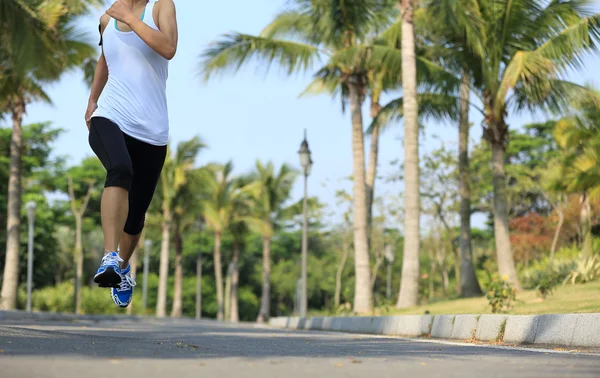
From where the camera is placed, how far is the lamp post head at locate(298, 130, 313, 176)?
2462 cm

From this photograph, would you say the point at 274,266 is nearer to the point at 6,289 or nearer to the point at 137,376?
the point at 6,289

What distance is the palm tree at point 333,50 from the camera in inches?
922

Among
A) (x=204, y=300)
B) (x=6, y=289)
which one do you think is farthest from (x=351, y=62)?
(x=204, y=300)

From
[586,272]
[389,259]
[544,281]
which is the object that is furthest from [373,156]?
[389,259]

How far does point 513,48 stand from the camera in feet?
72.2

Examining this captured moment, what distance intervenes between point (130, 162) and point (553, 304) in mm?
9311

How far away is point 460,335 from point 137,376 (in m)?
7.26

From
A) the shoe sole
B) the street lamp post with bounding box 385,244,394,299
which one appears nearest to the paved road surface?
the shoe sole

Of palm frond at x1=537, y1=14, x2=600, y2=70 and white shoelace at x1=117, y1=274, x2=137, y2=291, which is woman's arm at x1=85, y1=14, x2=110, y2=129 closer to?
white shoelace at x1=117, y1=274, x2=137, y2=291

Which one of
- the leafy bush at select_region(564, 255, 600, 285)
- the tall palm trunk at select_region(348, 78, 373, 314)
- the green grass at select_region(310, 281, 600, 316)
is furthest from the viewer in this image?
the tall palm trunk at select_region(348, 78, 373, 314)

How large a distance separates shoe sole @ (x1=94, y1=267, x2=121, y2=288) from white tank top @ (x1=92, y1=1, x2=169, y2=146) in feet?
3.08

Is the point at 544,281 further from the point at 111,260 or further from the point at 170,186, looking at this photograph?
the point at 170,186

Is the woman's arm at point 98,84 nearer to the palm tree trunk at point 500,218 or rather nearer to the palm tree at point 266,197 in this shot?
the palm tree trunk at point 500,218

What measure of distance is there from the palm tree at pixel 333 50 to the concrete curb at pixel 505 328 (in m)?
8.91
